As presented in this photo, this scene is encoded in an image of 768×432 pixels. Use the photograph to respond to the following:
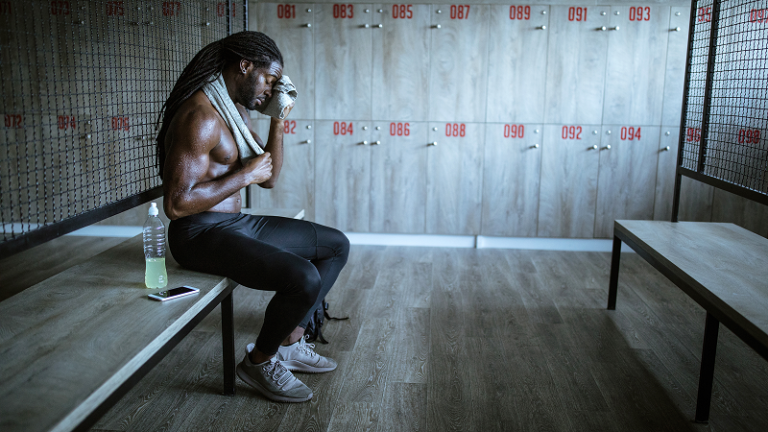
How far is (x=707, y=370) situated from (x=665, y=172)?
2635 mm

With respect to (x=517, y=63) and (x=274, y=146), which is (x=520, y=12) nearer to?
(x=517, y=63)

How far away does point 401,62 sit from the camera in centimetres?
430

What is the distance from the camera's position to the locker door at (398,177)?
4.39m

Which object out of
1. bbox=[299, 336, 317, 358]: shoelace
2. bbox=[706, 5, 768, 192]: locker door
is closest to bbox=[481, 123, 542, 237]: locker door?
bbox=[706, 5, 768, 192]: locker door

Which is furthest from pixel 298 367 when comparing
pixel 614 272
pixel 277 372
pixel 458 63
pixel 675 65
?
pixel 675 65

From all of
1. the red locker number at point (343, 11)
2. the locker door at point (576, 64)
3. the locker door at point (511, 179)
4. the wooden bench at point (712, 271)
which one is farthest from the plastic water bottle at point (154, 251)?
the locker door at point (576, 64)

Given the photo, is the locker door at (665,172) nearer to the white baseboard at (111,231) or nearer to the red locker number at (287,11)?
the red locker number at (287,11)

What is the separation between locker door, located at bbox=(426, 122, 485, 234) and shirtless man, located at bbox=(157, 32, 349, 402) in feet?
6.82

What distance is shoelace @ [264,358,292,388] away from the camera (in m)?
2.17

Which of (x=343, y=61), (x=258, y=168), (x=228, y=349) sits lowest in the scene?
(x=228, y=349)

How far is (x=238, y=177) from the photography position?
2.11 m

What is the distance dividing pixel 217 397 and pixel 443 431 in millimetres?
814

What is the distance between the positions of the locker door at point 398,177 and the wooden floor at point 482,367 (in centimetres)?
88

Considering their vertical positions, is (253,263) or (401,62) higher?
(401,62)
